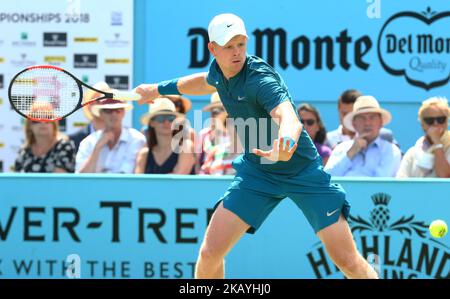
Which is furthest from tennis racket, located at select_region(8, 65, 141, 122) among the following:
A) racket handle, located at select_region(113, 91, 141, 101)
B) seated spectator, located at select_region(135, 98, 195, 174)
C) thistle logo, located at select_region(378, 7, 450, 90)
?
thistle logo, located at select_region(378, 7, 450, 90)

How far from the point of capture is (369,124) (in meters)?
8.70

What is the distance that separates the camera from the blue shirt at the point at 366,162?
27.0ft

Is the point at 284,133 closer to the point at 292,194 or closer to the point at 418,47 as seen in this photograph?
the point at 292,194

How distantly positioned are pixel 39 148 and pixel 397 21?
374 centimetres

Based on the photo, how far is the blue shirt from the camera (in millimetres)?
8242

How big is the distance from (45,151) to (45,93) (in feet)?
7.34

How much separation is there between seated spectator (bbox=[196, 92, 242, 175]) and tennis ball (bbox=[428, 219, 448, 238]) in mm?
1645

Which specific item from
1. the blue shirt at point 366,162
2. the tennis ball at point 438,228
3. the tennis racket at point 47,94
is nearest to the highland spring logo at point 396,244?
the tennis ball at point 438,228

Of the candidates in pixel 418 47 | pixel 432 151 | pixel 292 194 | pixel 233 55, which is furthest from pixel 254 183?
pixel 418 47

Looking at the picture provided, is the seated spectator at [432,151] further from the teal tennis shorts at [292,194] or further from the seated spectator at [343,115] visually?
the teal tennis shorts at [292,194]

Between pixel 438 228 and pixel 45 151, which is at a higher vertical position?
pixel 45 151

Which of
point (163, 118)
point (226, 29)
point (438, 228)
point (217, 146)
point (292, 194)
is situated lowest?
point (438, 228)

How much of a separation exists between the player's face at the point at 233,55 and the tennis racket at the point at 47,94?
0.74 m
